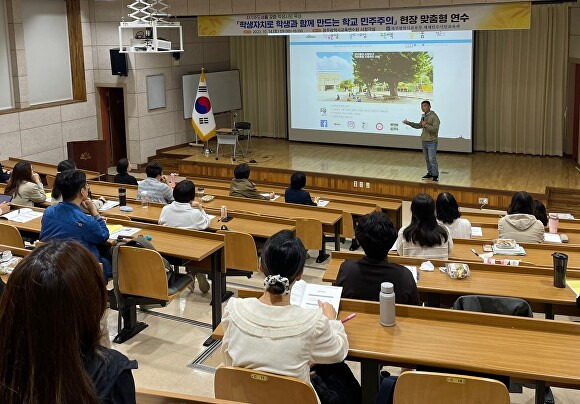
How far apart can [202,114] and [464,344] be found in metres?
9.83

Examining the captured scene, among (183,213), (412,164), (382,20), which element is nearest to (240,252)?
(183,213)

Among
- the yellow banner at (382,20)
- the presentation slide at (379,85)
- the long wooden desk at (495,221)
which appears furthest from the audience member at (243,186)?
the presentation slide at (379,85)

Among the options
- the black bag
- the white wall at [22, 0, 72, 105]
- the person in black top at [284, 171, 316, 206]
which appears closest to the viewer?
the black bag

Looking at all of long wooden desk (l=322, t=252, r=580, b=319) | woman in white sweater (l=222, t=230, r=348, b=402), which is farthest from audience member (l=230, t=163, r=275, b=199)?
woman in white sweater (l=222, t=230, r=348, b=402)

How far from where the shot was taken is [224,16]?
34.4ft

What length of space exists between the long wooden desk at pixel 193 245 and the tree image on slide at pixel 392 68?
7.32 meters

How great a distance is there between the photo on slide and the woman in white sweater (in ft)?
30.0

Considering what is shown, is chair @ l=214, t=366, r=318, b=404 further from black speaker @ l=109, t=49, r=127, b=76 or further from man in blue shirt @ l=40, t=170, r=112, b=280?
black speaker @ l=109, t=49, r=127, b=76

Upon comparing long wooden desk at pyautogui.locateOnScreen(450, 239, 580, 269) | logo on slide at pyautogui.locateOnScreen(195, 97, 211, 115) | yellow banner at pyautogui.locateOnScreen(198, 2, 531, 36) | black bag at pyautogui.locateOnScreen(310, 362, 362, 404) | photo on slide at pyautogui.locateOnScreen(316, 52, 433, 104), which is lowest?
black bag at pyautogui.locateOnScreen(310, 362, 362, 404)

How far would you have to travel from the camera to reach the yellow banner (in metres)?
8.38

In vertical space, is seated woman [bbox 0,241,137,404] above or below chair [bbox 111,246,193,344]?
above

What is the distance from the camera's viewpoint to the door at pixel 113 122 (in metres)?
11.8

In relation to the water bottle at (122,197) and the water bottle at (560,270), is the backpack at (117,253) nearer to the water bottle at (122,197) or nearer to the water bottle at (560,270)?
the water bottle at (122,197)

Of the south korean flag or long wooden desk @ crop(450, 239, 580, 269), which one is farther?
the south korean flag
